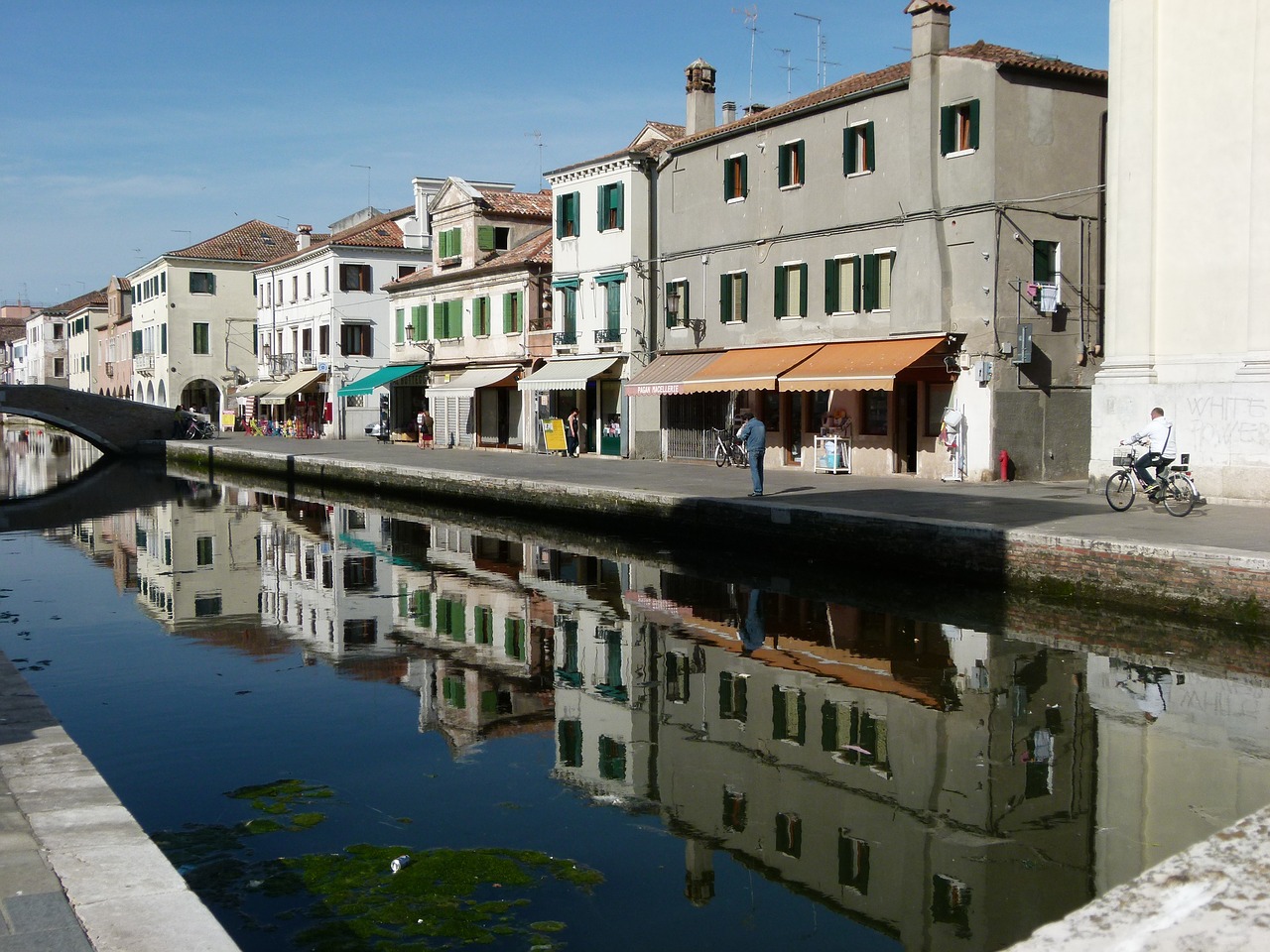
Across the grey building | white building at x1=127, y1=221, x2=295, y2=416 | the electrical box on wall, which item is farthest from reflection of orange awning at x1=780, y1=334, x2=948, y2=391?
white building at x1=127, y1=221, x2=295, y2=416

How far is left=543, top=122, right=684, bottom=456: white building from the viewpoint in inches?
1446

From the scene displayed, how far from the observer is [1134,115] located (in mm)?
21203

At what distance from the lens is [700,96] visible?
121ft

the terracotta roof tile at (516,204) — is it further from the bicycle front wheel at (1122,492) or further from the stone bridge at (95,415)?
the bicycle front wheel at (1122,492)

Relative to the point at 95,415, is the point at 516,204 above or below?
above

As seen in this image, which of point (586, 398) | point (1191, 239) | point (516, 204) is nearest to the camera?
point (1191, 239)

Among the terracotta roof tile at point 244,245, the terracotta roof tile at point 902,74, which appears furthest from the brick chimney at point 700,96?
the terracotta roof tile at point 244,245

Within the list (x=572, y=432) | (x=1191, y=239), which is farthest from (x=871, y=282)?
(x=572, y=432)

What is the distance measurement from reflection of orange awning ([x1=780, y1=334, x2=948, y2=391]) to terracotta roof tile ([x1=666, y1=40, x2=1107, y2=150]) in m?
5.45

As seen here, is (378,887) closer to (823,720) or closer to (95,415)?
(823,720)

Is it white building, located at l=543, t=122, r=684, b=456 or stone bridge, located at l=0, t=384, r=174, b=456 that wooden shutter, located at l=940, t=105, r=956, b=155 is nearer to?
white building, located at l=543, t=122, r=684, b=456

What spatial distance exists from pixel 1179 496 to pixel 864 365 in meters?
9.59

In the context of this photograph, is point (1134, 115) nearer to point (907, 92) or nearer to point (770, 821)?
point (907, 92)

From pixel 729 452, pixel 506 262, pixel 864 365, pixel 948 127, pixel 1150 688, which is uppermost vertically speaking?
pixel 948 127
